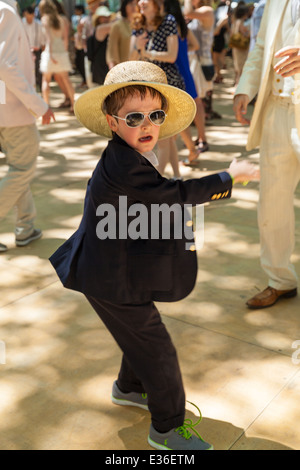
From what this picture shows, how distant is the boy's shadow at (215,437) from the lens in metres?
2.68

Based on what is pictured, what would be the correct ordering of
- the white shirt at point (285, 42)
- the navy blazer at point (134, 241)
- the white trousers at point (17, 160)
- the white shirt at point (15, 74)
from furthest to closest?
the white trousers at point (17, 160), the white shirt at point (15, 74), the white shirt at point (285, 42), the navy blazer at point (134, 241)

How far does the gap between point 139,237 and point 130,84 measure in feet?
A: 2.01

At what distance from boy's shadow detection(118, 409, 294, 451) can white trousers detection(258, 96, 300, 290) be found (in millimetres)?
1361

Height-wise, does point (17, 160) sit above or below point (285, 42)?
below

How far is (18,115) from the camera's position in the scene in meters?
4.72

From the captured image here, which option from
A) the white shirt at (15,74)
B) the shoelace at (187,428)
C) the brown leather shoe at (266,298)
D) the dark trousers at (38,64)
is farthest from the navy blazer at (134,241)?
the dark trousers at (38,64)

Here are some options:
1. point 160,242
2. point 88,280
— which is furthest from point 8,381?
point 160,242

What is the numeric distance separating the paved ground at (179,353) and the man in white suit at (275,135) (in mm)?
240

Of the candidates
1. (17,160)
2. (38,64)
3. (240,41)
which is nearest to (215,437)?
(17,160)

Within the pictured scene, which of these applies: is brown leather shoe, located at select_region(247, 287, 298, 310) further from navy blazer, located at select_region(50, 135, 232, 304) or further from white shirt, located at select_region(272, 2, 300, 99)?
navy blazer, located at select_region(50, 135, 232, 304)

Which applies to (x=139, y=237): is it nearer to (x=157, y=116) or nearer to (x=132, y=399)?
(x=157, y=116)

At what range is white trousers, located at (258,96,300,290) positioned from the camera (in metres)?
3.70

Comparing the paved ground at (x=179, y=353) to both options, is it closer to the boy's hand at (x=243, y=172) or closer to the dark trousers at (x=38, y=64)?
the boy's hand at (x=243, y=172)
